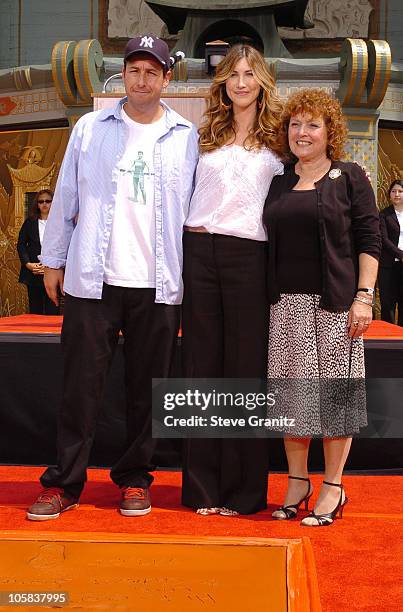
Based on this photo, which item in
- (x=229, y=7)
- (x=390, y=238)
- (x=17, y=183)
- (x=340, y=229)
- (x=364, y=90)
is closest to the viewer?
(x=340, y=229)

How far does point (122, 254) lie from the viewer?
262 cm

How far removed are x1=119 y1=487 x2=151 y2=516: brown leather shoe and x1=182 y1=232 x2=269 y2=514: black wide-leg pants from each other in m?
0.14

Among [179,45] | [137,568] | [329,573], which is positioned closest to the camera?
[137,568]

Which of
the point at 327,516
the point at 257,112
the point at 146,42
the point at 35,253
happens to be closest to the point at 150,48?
the point at 146,42

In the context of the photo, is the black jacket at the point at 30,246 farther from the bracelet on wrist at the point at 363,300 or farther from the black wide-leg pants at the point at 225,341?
the bracelet on wrist at the point at 363,300

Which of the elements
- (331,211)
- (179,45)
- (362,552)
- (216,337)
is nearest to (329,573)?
(362,552)

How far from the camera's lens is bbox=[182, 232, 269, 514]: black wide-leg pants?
2.61m

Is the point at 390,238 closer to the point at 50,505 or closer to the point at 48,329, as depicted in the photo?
the point at 48,329

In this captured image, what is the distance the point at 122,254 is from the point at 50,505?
77cm

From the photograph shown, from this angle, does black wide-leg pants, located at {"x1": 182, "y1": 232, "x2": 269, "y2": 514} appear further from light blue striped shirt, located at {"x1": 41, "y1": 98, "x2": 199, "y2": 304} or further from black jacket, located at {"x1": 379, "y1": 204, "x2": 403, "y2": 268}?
black jacket, located at {"x1": 379, "y1": 204, "x2": 403, "y2": 268}

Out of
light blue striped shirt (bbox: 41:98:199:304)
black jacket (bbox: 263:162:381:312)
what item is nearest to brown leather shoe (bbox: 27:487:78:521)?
light blue striped shirt (bbox: 41:98:199:304)

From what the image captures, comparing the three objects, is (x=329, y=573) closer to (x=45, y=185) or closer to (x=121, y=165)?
(x=121, y=165)

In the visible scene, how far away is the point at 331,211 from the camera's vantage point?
2506mm

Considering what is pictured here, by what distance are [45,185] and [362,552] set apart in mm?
8243
